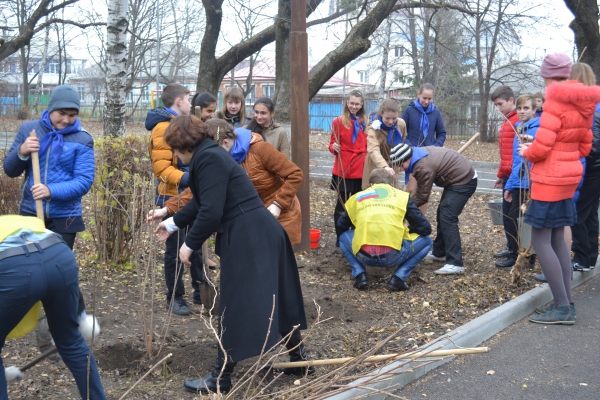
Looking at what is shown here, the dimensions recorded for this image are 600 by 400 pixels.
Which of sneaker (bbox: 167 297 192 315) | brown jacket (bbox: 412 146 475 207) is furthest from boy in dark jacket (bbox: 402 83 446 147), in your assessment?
sneaker (bbox: 167 297 192 315)

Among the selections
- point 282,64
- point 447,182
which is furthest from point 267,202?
point 282,64

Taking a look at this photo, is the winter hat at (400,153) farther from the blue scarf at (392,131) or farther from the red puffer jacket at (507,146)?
the red puffer jacket at (507,146)

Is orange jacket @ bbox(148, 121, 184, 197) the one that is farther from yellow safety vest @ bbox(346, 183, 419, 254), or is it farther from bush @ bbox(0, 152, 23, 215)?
bush @ bbox(0, 152, 23, 215)

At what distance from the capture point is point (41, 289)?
261cm

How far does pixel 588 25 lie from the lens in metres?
14.1

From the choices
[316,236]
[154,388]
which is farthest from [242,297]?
[316,236]

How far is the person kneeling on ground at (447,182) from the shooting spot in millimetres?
6180

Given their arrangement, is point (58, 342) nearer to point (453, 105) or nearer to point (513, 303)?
point (513, 303)

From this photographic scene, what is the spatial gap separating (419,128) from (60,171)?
5.08 metres

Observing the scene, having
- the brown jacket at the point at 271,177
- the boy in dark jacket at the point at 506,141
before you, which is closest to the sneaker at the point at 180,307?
the brown jacket at the point at 271,177

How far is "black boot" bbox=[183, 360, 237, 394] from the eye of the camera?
140 inches

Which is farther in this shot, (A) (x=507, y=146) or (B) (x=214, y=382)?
(A) (x=507, y=146)

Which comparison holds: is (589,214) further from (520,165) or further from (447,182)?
(447,182)

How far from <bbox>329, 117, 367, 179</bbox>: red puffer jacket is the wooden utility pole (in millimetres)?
435
